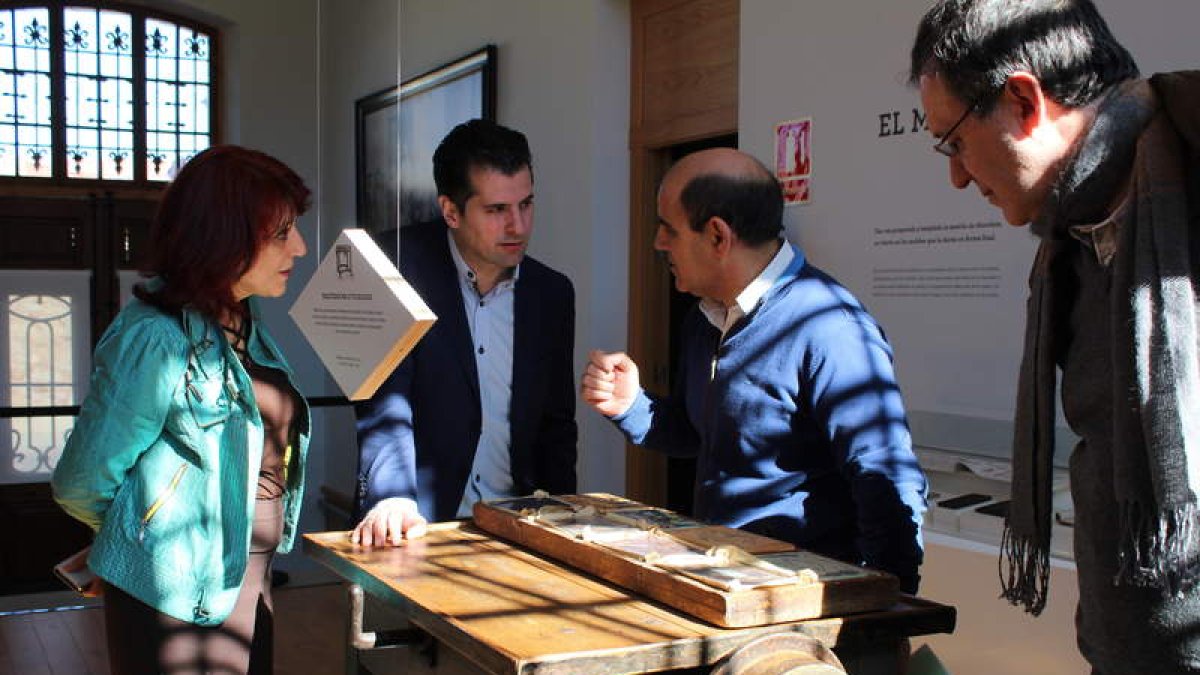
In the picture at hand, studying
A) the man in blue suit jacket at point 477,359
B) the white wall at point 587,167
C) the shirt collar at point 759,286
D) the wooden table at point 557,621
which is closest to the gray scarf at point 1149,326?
the wooden table at point 557,621

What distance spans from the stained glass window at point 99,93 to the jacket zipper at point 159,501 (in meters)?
7.11

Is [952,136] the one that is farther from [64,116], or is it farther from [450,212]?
[64,116]

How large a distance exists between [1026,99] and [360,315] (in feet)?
3.23

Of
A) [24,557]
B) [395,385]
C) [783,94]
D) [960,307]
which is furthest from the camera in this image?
[24,557]

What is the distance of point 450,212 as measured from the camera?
251cm

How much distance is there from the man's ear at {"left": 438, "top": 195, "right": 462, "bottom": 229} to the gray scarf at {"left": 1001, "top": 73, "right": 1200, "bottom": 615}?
56.5 inches

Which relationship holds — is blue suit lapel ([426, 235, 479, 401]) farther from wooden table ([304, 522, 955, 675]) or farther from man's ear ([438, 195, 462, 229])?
wooden table ([304, 522, 955, 675])

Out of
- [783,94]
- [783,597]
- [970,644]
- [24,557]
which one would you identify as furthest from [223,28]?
[783,597]

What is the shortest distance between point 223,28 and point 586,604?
8249mm

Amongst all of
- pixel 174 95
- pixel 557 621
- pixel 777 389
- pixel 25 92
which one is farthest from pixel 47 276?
pixel 557 621

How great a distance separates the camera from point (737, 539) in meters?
1.68

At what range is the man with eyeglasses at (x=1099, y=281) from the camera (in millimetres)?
1177

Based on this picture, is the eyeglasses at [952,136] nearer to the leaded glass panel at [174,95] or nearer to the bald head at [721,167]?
the bald head at [721,167]

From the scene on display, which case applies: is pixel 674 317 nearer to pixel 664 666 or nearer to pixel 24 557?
pixel 664 666
